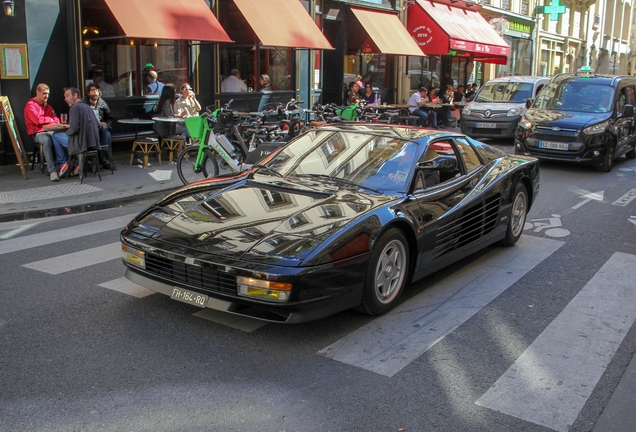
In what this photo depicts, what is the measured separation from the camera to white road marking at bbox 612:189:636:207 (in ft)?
33.4

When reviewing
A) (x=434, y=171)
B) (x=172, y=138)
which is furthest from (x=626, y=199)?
(x=172, y=138)

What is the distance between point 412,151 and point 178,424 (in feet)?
10.7

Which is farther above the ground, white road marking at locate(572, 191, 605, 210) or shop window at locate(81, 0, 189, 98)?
shop window at locate(81, 0, 189, 98)

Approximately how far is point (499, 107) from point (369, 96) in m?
4.58

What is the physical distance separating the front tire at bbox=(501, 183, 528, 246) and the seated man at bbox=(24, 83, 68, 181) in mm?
7743

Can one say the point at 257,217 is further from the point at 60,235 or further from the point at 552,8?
the point at 552,8

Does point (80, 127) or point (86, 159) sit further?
point (86, 159)

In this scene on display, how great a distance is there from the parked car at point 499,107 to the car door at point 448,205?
11641 millimetres

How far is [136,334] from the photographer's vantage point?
15.1 ft

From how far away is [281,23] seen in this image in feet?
54.2

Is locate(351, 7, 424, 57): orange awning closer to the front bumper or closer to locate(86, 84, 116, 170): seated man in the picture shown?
the front bumper

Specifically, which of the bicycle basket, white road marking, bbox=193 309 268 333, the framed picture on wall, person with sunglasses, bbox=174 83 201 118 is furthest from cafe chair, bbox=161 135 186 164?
white road marking, bbox=193 309 268 333

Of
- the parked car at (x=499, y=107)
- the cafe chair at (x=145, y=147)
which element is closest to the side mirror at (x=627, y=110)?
the parked car at (x=499, y=107)

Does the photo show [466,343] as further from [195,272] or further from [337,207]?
[195,272]
